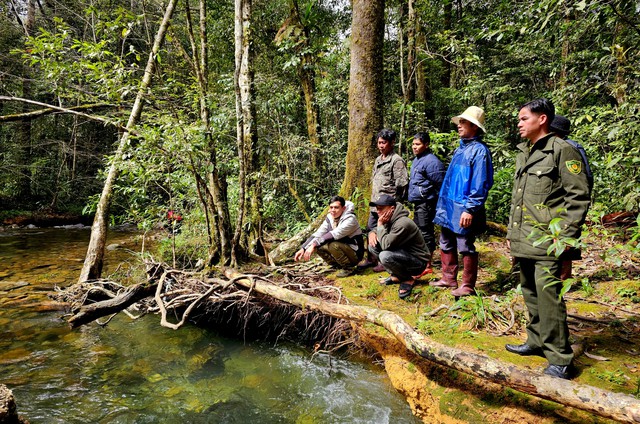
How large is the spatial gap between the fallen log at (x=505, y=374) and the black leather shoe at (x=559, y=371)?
0.19m

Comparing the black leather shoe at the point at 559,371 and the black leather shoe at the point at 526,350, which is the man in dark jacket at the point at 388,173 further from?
the black leather shoe at the point at 559,371

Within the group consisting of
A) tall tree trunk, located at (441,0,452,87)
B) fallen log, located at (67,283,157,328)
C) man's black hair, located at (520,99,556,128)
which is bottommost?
fallen log, located at (67,283,157,328)

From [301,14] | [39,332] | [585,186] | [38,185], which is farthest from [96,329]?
[38,185]

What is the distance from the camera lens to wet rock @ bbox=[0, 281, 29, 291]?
25.6 feet

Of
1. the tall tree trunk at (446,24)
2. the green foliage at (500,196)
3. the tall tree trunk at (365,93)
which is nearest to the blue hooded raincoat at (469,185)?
the tall tree trunk at (365,93)

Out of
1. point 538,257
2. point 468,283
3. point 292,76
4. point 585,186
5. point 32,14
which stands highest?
point 32,14

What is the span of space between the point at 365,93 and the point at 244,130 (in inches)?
97.7

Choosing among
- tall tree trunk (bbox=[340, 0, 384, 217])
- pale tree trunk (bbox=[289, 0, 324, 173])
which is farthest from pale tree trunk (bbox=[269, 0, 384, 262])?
pale tree trunk (bbox=[289, 0, 324, 173])

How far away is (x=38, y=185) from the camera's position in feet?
54.9

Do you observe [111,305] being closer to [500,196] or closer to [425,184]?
[425,184]

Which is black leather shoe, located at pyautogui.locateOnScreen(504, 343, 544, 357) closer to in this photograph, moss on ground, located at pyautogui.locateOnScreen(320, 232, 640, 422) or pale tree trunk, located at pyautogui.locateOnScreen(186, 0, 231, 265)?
moss on ground, located at pyautogui.locateOnScreen(320, 232, 640, 422)

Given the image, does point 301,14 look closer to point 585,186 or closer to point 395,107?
point 395,107

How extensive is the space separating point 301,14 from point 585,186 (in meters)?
11.6

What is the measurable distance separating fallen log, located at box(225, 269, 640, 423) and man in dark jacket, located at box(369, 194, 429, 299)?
0.92m
